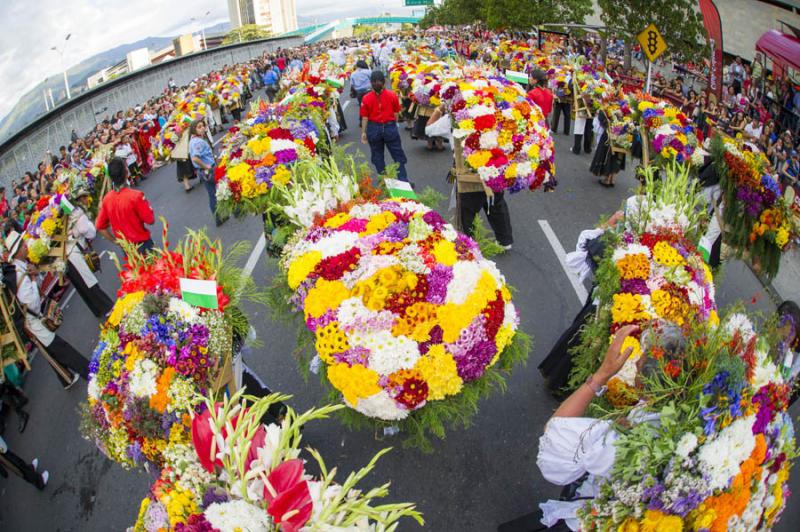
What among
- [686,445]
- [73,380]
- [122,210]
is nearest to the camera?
[686,445]

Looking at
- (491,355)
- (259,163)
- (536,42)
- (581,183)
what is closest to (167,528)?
(491,355)

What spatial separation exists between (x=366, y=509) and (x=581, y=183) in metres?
9.48

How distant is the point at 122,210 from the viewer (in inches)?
245

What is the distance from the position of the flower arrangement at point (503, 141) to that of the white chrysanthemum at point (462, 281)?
331 centimetres

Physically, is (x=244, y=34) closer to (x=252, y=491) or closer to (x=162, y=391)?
(x=162, y=391)

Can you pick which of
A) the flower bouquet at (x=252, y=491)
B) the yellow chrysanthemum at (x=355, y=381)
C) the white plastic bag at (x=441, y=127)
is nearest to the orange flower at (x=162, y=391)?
the flower bouquet at (x=252, y=491)

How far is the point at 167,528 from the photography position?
2.18 metres

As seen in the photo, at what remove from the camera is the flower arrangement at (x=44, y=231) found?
20.7 ft

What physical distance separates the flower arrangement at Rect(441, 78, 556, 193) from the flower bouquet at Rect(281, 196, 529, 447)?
3.02 metres

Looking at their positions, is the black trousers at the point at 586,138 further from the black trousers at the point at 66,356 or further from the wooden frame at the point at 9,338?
the wooden frame at the point at 9,338

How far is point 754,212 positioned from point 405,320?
4.77 metres

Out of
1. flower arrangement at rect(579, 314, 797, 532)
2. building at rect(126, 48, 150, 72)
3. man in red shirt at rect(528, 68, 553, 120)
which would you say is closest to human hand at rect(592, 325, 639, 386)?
flower arrangement at rect(579, 314, 797, 532)

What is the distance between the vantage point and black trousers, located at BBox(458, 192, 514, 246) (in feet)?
22.9

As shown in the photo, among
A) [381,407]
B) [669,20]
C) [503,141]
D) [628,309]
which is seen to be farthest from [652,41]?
[381,407]
